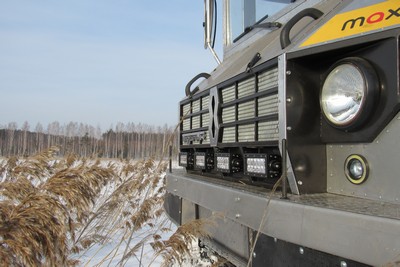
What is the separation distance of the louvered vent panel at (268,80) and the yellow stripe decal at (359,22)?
0.27 meters

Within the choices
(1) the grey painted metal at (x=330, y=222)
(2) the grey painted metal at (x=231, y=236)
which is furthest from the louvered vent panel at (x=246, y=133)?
(2) the grey painted metal at (x=231, y=236)

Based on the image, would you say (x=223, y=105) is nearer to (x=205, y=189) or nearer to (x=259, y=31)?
(x=205, y=189)

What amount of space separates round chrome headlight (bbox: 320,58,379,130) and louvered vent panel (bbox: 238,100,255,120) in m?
0.60

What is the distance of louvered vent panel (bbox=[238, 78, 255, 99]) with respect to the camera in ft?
8.27

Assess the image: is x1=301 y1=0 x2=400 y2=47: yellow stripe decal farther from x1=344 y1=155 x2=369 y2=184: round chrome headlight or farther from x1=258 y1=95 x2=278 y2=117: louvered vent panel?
x1=344 y1=155 x2=369 y2=184: round chrome headlight

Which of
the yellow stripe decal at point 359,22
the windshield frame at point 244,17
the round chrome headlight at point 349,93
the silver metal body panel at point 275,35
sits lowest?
the round chrome headlight at point 349,93

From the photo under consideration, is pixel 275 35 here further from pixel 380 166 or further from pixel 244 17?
pixel 380 166

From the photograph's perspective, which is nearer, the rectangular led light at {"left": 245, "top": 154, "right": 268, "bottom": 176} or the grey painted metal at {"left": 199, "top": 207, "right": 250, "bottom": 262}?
the rectangular led light at {"left": 245, "top": 154, "right": 268, "bottom": 176}

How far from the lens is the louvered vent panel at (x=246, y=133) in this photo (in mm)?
2513

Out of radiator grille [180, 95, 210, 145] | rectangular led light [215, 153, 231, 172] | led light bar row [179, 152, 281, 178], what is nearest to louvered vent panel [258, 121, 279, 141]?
led light bar row [179, 152, 281, 178]

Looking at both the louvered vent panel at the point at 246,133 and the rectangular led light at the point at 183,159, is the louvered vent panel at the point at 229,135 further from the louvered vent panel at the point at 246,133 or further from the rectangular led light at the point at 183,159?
the rectangular led light at the point at 183,159

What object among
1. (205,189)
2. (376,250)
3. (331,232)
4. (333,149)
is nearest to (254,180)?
(205,189)

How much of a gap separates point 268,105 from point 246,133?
0.38m

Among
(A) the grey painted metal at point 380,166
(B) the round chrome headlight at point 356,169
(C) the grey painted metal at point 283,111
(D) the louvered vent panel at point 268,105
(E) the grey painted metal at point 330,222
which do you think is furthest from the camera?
(D) the louvered vent panel at point 268,105
